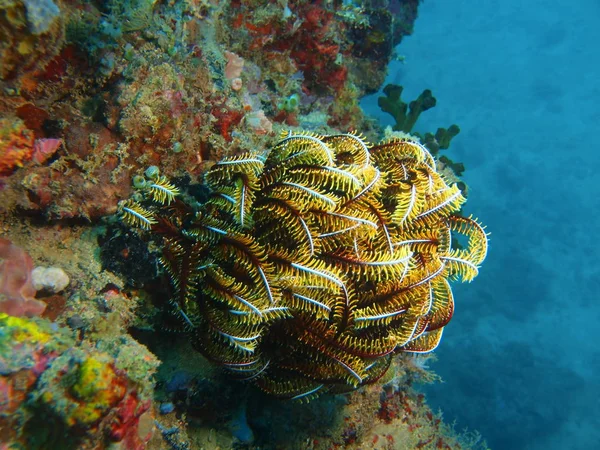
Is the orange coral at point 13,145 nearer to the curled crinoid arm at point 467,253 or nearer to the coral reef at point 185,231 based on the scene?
the coral reef at point 185,231

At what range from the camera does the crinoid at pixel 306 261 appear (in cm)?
292

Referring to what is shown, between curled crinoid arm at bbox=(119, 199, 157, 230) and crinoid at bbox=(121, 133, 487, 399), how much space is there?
10 mm

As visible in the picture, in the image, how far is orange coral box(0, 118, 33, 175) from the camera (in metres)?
2.95

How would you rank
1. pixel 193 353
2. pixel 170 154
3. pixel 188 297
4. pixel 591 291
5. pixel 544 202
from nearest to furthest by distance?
1. pixel 188 297
2. pixel 170 154
3. pixel 193 353
4. pixel 591 291
5. pixel 544 202

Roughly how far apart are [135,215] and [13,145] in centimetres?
107

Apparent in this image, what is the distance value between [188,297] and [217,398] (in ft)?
4.54

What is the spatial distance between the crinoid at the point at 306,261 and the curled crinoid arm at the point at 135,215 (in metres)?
0.01

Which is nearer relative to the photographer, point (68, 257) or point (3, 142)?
point (3, 142)

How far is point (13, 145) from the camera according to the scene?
9.80ft

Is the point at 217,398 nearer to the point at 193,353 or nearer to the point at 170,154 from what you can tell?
the point at 193,353

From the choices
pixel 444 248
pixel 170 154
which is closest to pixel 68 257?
pixel 170 154

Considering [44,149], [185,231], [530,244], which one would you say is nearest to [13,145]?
[44,149]

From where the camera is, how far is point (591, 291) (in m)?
23.4

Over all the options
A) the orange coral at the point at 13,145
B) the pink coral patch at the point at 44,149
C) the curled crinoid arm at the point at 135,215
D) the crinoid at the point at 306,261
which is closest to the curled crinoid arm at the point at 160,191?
the crinoid at the point at 306,261
